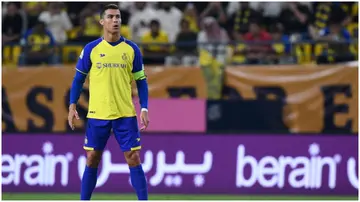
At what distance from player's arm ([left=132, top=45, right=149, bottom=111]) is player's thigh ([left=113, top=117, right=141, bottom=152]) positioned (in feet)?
0.60

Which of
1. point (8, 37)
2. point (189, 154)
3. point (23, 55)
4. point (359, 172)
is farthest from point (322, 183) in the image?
point (8, 37)

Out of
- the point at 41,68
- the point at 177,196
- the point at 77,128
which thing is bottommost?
the point at 177,196

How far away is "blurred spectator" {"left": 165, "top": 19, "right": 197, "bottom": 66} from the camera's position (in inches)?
496

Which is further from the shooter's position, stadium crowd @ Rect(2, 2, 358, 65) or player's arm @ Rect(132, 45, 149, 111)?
stadium crowd @ Rect(2, 2, 358, 65)

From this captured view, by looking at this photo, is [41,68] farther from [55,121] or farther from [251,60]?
[251,60]

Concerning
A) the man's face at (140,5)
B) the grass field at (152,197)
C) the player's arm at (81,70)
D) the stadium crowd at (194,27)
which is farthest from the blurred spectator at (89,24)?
the player's arm at (81,70)

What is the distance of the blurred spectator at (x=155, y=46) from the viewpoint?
12758 mm

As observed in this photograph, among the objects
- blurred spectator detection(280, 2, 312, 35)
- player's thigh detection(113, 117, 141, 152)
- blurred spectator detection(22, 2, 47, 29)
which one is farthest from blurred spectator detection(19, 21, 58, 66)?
player's thigh detection(113, 117, 141, 152)

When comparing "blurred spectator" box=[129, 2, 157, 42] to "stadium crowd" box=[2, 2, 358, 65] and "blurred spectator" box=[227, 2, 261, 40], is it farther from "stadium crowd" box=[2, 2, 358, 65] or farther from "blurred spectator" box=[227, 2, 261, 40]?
"blurred spectator" box=[227, 2, 261, 40]

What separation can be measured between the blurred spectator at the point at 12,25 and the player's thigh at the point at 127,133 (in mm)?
6134

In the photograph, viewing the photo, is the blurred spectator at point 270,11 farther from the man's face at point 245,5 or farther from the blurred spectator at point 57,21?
the blurred spectator at point 57,21

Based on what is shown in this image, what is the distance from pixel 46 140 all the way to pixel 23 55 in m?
1.59

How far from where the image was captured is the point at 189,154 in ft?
38.2

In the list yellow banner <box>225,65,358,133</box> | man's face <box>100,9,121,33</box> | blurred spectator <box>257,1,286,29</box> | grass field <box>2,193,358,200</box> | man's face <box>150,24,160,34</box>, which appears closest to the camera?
man's face <box>100,9,121,33</box>
